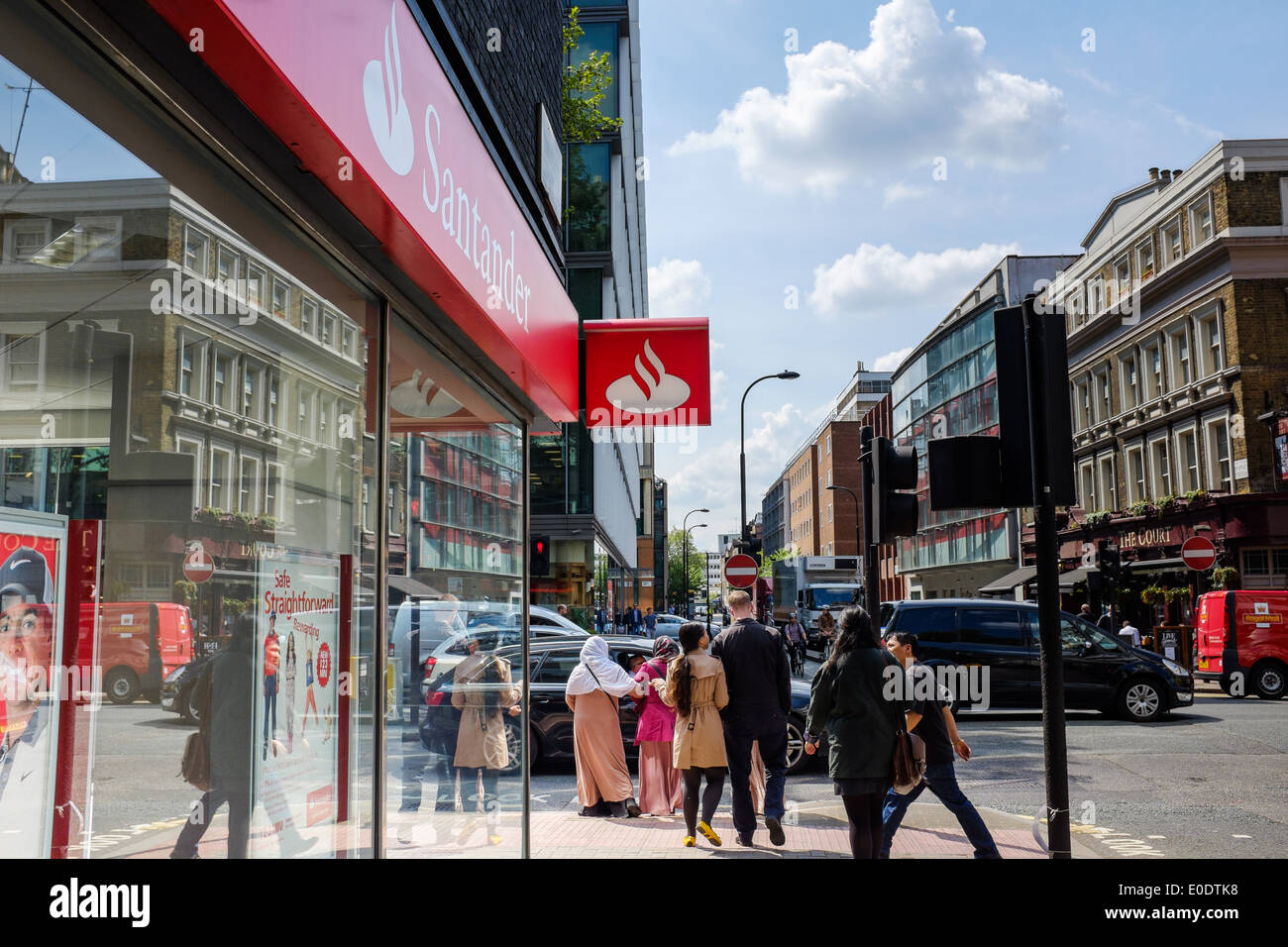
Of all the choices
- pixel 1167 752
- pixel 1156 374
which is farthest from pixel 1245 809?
pixel 1156 374

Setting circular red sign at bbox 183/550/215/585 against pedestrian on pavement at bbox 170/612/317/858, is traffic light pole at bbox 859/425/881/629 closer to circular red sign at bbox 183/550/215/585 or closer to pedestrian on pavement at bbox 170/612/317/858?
pedestrian on pavement at bbox 170/612/317/858

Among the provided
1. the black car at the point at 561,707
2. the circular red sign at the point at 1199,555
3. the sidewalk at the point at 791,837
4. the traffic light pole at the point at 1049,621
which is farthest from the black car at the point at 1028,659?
the traffic light pole at the point at 1049,621

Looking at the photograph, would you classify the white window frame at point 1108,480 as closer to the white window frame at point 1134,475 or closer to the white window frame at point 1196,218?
the white window frame at point 1134,475

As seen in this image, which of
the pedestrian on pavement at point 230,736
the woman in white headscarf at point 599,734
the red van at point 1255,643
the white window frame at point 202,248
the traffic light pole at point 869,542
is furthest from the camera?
the red van at point 1255,643

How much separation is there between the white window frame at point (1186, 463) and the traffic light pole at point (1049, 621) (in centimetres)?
3446

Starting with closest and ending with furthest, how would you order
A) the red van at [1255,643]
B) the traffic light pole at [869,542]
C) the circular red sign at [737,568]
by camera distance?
1. the traffic light pole at [869,542]
2. the circular red sign at [737,568]
3. the red van at [1255,643]

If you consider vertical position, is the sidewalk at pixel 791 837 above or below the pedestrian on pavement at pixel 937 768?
below

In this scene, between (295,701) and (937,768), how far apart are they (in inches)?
218

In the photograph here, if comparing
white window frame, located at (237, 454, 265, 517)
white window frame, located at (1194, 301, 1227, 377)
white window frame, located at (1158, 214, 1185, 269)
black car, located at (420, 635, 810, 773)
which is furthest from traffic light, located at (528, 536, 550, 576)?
white window frame, located at (1158, 214, 1185, 269)

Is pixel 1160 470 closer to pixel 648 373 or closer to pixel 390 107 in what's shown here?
pixel 648 373

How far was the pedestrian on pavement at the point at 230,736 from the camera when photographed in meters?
2.66

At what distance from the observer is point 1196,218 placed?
3522 cm
